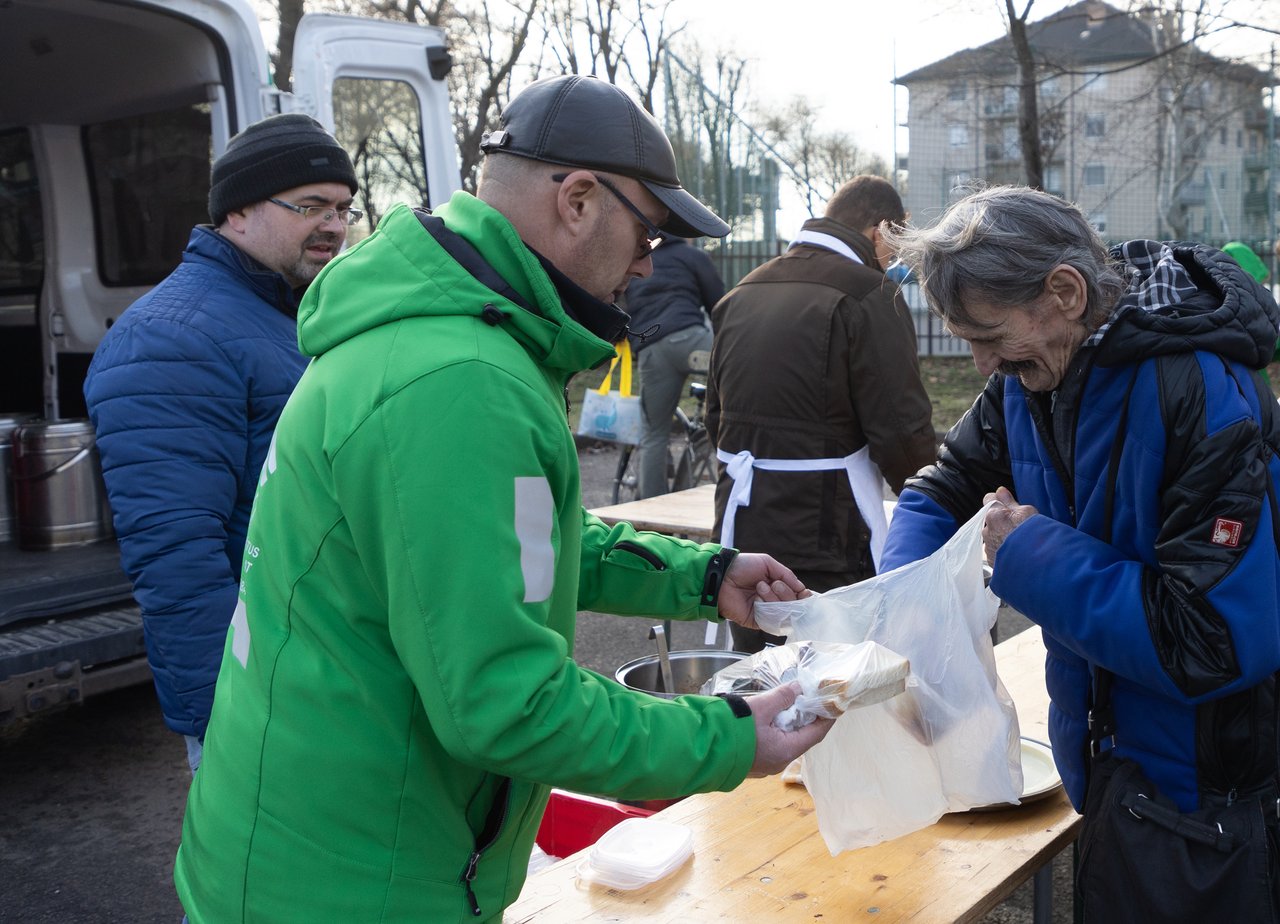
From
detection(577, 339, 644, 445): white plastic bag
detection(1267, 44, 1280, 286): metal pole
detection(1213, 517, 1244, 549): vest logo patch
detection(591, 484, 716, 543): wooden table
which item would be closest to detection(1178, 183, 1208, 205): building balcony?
detection(1267, 44, 1280, 286): metal pole

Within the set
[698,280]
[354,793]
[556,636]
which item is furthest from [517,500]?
[698,280]

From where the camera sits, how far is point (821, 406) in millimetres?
3717

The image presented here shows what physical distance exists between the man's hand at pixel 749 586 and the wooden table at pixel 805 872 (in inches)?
16.7

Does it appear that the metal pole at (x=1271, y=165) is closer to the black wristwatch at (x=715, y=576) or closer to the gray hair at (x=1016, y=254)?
the gray hair at (x=1016, y=254)

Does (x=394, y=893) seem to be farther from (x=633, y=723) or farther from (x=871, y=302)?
(x=871, y=302)

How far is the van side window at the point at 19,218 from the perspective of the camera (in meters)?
5.54

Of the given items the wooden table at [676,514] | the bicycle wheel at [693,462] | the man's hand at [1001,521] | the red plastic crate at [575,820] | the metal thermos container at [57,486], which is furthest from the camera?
the bicycle wheel at [693,462]

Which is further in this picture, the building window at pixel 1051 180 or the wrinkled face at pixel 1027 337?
the building window at pixel 1051 180

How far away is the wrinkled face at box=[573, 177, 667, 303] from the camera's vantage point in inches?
57.9

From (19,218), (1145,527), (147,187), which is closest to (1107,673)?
(1145,527)

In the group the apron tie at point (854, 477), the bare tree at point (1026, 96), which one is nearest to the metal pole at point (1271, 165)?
the bare tree at point (1026, 96)

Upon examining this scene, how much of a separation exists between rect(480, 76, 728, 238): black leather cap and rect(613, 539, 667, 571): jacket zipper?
0.60 metres

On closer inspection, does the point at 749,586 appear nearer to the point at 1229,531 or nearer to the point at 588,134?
the point at 1229,531

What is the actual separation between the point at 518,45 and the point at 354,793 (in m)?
17.9
